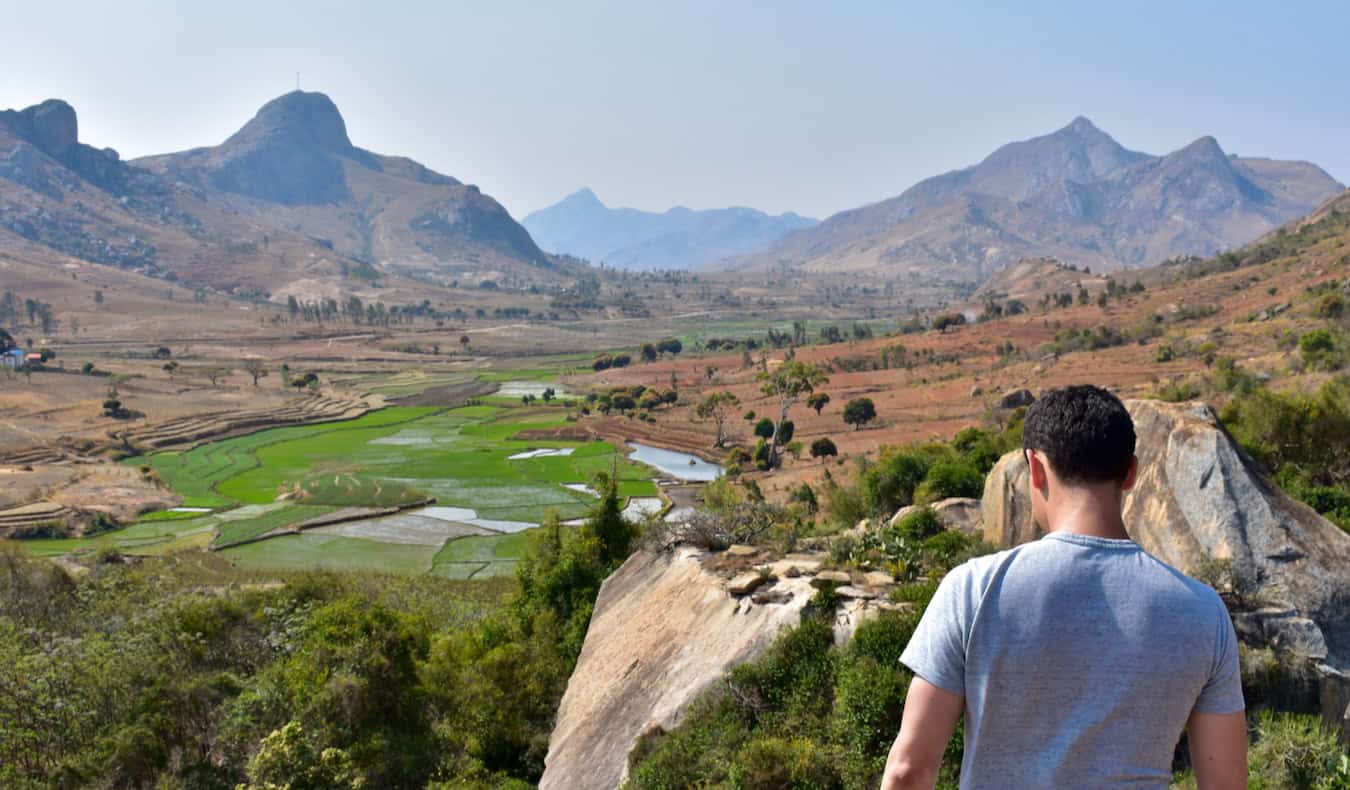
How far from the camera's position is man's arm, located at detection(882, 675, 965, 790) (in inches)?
124

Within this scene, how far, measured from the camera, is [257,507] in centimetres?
5222

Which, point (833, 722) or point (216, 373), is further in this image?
point (216, 373)

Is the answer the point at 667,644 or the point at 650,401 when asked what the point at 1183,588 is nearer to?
the point at 667,644

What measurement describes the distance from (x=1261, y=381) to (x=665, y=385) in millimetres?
67147

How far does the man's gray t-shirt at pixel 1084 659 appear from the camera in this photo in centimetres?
306

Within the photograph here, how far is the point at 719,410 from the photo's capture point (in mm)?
75438

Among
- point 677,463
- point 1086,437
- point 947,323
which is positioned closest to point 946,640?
point 1086,437

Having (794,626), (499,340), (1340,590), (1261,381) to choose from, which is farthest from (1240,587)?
(499,340)

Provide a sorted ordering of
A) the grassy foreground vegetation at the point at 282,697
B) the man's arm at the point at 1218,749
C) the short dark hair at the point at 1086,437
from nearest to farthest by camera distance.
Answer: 1. the man's arm at the point at 1218,749
2. the short dark hair at the point at 1086,437
3. the grassy foreground vegetation at the point at 282,697

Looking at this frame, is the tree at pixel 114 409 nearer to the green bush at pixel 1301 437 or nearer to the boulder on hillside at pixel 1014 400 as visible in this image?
the boulder on hillside at pixel 1014 400

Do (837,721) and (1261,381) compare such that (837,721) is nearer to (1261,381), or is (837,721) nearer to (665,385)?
(1261,381)

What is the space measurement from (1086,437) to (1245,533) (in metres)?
12.5

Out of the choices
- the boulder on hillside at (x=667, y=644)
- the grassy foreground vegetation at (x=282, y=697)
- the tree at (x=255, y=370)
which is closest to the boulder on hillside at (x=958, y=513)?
the boulder on hillside at (x=667, y=644)

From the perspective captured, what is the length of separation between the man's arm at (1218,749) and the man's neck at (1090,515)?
2.56 ft
